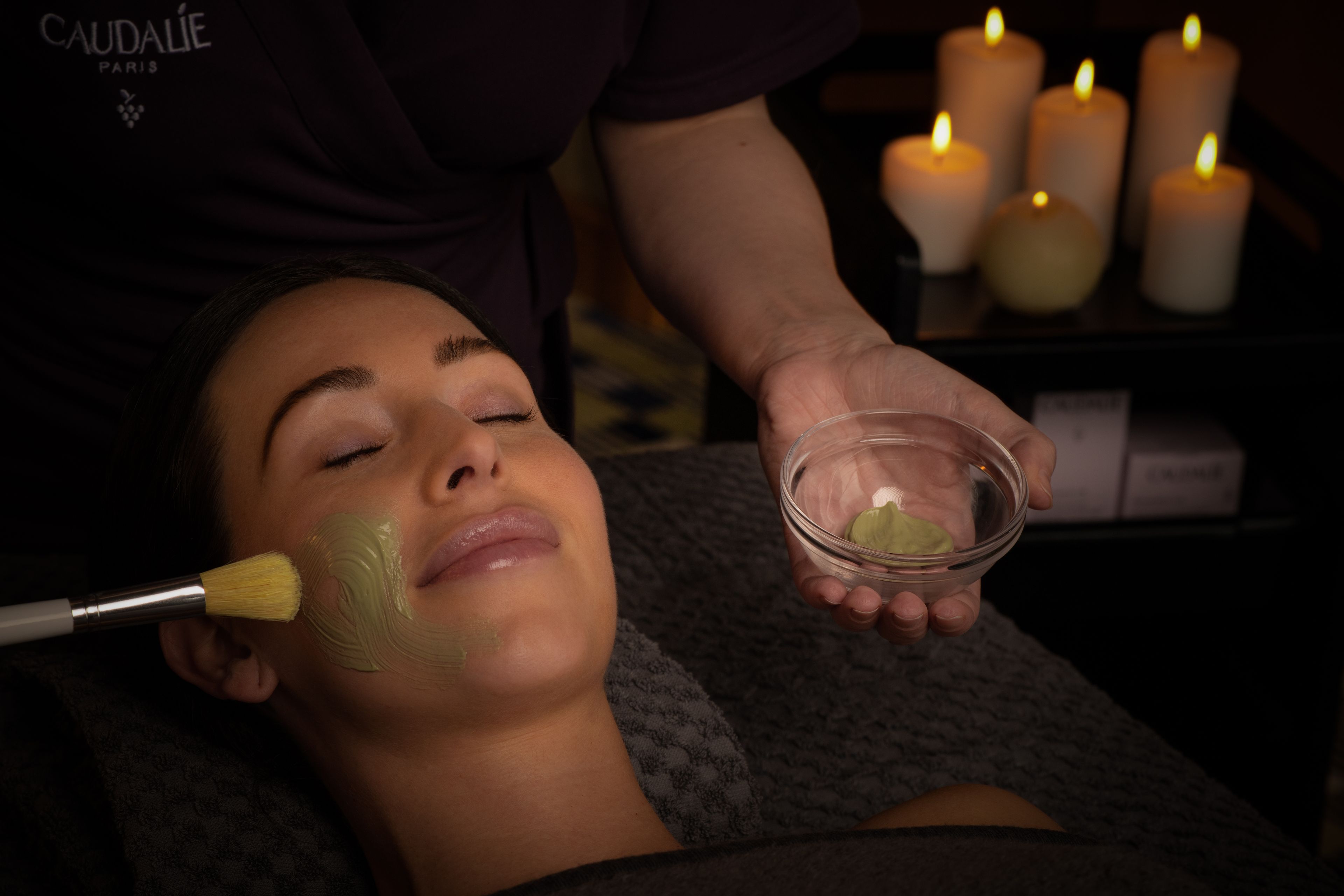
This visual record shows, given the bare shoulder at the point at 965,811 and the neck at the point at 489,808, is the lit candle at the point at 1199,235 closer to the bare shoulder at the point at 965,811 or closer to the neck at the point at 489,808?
the bare shoulder at the point at 965,811

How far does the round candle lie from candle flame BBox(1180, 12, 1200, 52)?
30 centimetres

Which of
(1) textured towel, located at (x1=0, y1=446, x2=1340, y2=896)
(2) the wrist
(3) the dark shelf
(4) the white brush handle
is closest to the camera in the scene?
(4) the white brush handle

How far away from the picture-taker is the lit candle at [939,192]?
5.19ft

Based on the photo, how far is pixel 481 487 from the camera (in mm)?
876

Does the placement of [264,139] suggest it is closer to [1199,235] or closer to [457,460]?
[457,460]

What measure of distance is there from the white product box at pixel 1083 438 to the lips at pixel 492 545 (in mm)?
888

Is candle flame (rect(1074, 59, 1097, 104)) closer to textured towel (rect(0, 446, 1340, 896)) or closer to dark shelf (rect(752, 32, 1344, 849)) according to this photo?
dark shelf (rect(752, 32, 1344, 849))

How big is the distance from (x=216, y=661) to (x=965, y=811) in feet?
1.86

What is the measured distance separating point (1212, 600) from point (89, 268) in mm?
1360

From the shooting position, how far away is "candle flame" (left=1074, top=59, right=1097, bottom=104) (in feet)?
5.21


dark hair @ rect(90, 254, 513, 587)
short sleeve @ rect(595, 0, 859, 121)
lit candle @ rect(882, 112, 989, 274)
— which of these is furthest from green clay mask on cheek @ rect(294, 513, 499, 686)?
lit candle @ rect(882, 112, 989, 274)

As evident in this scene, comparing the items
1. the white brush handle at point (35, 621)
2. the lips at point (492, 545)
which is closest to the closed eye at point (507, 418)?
the lips at point (492, 545)

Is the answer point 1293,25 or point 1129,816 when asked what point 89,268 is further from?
point 1293,25

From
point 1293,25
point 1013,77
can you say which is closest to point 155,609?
point 1013,77
